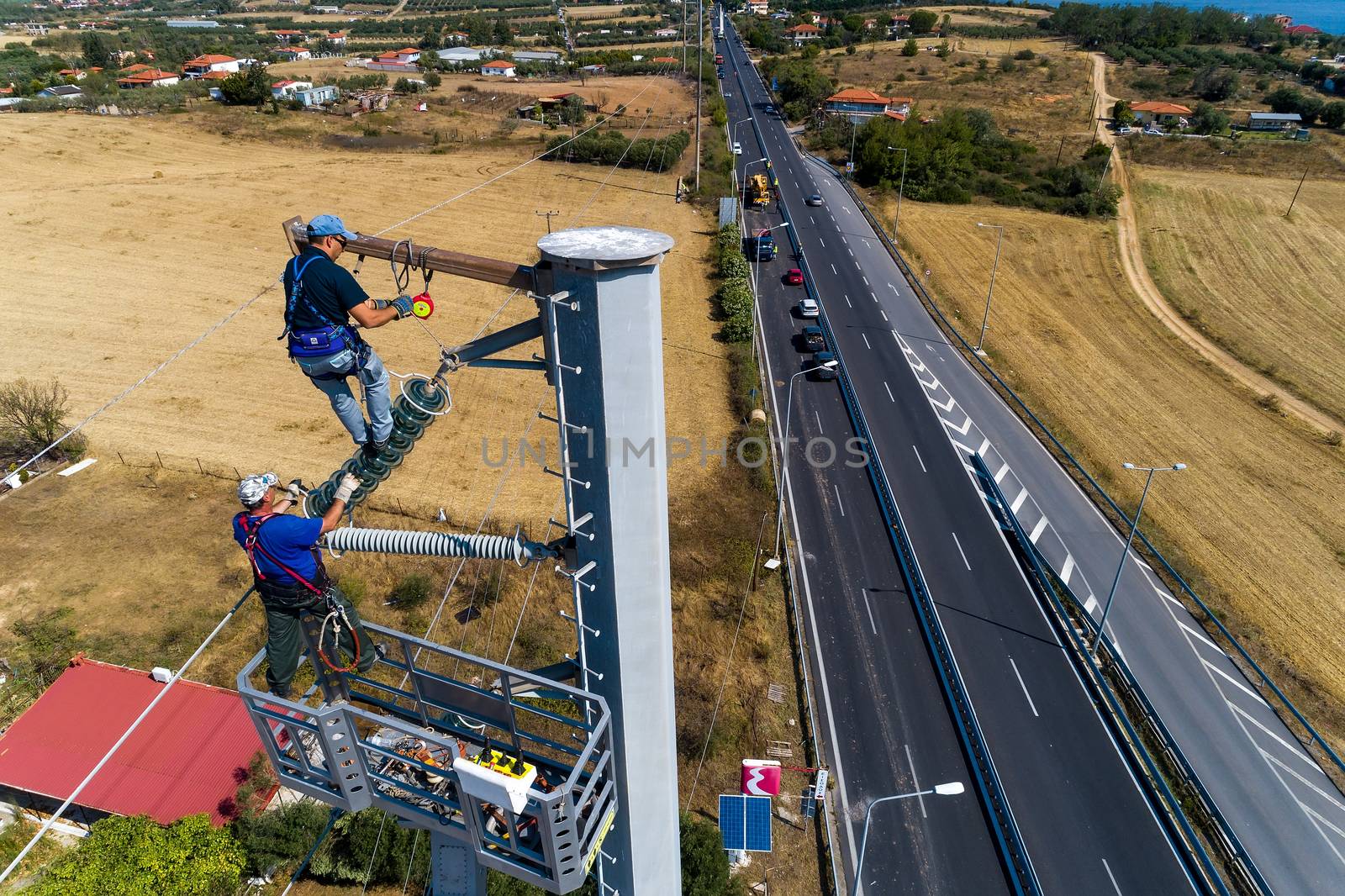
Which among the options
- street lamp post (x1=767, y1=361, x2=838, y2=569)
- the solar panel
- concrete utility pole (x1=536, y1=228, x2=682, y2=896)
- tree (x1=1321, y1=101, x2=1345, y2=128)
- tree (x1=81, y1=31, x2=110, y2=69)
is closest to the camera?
concrete utility pole (x1=536, y1=228, x2=682, y2=896)

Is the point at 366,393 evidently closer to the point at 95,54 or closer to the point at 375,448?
the point at 375,448

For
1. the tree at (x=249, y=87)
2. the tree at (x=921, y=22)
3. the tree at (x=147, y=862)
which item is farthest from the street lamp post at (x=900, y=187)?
the tree at (x=921, y=22)

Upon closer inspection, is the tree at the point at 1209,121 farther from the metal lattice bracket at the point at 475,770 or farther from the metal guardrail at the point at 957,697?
the metal lattice bracket at the point at 475,770

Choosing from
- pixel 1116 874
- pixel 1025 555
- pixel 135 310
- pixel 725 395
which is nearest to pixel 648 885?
pixel 1116 874

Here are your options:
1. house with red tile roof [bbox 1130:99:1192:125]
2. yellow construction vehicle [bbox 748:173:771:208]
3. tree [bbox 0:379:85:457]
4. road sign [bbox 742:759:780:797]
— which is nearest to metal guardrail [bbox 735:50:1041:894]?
road sign [bbox 742:759:780:797]

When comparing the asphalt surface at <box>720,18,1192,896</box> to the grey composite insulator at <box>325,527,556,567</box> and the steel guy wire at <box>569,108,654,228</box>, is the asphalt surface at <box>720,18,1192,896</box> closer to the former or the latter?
the grey composite insulator at <box>325,527,556,567</box>
